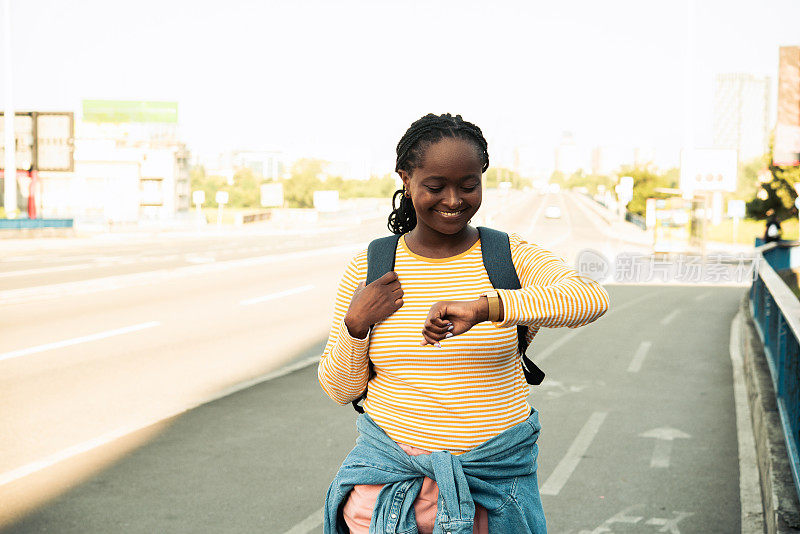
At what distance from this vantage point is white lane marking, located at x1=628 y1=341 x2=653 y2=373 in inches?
436

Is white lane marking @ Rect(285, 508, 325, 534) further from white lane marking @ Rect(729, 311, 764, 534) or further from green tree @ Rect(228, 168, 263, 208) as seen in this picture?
green tree @ Rect(228, 168, 263, 208)

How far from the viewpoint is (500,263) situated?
7.63 feet

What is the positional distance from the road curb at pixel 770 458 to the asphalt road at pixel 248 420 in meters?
0.31

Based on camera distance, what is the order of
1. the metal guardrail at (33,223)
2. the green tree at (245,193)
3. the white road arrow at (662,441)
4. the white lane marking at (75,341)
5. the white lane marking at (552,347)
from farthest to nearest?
the green tree at (245,193), the metal guardrail at (33,223), the white lane marking at (552,347), the white lane marking at (75,341), the white road arrow at (662,441)

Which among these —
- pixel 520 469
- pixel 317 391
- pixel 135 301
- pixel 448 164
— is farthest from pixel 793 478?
pixel 135 301

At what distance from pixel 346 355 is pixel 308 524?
3.35m

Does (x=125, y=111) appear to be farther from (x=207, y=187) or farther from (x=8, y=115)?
(x=8, y=115)

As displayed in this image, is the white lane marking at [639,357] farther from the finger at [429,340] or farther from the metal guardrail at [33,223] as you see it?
the metal guardrail at [33,223]

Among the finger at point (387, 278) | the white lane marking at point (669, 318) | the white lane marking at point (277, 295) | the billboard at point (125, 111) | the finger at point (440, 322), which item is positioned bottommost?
the white lane marking at point (669, 318)

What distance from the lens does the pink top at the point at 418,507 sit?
7.49ft

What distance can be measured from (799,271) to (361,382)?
762 inches

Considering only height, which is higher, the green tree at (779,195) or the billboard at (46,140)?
the billboard at (46,140)

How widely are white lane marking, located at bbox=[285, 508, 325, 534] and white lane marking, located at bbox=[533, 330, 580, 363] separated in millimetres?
6343

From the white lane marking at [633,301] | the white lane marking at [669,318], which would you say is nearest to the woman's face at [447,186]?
the white lane marking at [669,318]
